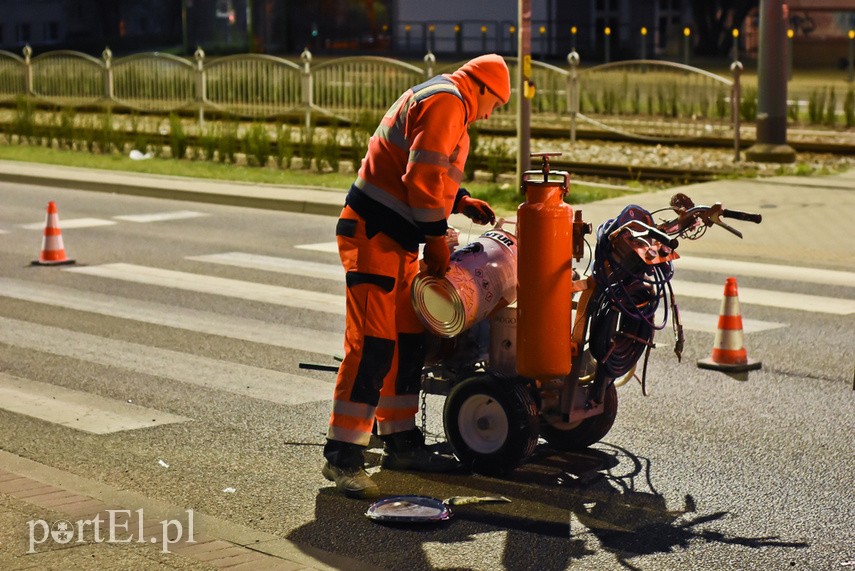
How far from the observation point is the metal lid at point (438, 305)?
5.98 metres

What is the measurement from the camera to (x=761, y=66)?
19.0 metres

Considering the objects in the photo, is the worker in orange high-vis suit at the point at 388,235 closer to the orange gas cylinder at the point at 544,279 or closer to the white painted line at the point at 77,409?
the orange gas cylinder at the point at 544,279

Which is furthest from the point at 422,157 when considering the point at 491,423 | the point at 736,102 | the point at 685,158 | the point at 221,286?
the point at 685,158

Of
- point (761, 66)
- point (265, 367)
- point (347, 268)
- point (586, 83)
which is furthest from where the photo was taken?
point (586, 83)

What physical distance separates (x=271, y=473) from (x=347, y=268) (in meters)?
1.03

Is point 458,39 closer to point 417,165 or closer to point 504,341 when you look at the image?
point 504,341

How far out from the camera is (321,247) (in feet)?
44.5

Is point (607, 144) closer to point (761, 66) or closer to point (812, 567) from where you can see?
point (761, 66)

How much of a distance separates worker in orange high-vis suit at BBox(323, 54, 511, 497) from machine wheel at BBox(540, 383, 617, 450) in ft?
3.05

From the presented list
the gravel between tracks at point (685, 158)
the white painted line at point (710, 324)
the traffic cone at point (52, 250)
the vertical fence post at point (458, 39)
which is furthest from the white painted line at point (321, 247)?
the vertical fence post at point (458, 39)

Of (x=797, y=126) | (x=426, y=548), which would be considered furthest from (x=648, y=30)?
(x=426, y=548)

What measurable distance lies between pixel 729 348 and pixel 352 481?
3178mm

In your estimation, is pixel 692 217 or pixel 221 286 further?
pixel 221 286

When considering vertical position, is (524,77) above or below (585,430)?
above
